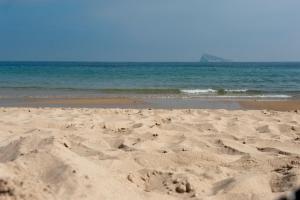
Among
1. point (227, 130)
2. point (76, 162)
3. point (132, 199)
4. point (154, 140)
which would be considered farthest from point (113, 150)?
point (227, 130)

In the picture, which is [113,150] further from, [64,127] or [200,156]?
[64,127]

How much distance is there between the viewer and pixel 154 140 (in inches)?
204

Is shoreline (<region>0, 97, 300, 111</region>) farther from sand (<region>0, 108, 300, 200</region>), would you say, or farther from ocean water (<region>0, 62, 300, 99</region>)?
sand (<region>0, 108, 300, 200</region>)

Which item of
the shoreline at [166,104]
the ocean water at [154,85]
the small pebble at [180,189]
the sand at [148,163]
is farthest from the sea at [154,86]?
the small pebble at [180,189]

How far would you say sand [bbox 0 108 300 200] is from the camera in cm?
289

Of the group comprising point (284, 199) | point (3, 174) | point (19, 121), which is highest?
point (284, 199)

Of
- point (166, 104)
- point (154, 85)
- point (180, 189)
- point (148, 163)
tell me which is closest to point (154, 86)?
point (154, 85)

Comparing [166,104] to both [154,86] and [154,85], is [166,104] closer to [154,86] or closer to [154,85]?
[154,86]

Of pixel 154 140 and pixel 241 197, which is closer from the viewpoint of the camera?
pixel 241 197

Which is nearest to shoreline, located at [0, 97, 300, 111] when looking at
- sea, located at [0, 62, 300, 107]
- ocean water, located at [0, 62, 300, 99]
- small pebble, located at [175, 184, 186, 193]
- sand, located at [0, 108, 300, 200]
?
sea, located at [0, 62, 300, 107]

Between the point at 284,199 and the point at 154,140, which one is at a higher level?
the point at 284,199

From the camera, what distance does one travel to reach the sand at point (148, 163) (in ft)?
9.47

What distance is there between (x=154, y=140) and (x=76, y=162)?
6.65ft

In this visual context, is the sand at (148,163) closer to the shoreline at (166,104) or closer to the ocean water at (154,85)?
the shoreline at (166,104)
